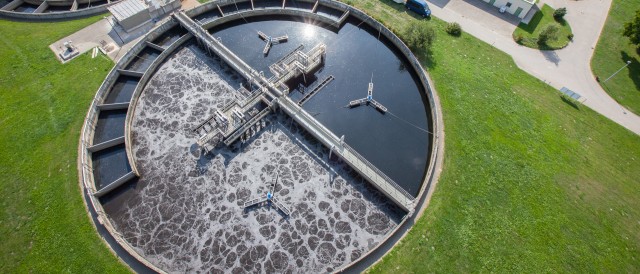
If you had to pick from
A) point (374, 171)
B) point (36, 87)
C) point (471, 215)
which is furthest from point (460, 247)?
point (36, 87)

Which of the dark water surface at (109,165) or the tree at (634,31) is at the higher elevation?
the tree at (634,31)

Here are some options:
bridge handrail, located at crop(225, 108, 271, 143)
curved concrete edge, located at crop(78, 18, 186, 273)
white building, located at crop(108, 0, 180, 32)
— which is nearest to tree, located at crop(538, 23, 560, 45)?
bridge handrail, located at crop(225, 108, 271, 143)

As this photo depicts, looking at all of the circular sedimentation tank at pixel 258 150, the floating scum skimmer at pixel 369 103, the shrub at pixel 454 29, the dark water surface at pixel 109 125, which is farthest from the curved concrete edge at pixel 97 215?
the shrub at pixel 454 29

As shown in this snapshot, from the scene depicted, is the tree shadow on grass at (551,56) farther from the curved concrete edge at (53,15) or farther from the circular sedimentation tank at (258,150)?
the curved concrete edge at (53,15)

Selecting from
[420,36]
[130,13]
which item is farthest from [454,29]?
[130,13]

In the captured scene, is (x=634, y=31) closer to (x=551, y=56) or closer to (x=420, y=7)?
(x=551, y=56)
